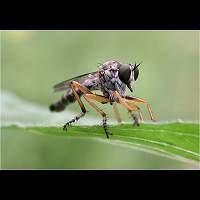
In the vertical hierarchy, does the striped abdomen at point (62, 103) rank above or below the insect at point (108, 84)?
below

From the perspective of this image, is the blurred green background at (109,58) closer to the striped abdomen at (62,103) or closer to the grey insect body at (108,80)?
the striped abdomen at (62,103)

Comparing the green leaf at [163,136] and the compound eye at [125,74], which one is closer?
the green leaf at [163,136]

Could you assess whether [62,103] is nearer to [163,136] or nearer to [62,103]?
[62,103]

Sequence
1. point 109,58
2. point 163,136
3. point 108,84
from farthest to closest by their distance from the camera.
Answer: point 109,58 < point 108,84 < point 163,136

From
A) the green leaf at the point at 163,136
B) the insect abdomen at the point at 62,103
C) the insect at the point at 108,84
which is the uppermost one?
the insect at the point at 108,84

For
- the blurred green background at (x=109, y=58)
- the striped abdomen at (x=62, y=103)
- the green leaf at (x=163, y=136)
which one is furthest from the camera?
the blurred green background at (x=109, y=58)

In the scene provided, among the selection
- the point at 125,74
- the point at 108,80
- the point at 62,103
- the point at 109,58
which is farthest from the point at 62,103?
the point at 109,58

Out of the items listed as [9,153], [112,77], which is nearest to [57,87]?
[112,77]

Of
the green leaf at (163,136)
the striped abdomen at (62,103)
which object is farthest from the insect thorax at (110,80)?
the green leaf at (163,136)
